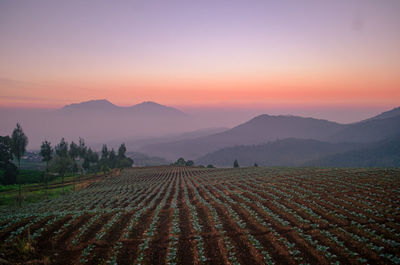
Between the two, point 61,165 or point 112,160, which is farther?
point 112,160

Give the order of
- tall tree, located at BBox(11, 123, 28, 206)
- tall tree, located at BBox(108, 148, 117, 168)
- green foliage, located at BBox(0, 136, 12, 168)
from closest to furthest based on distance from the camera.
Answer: tall tree, located at BBox(11, 123, 28, 206), green foliage, located at BBox(0, 136, 12, 168), tall tree, located at BBox(108, 148, 117, 168)

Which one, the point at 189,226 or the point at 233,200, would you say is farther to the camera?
the point at 233,200

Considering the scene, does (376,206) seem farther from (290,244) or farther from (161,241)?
(161,241)

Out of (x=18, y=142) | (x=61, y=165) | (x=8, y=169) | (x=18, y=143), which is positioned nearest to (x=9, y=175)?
(x=8, y=169)

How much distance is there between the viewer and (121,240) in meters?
14.0

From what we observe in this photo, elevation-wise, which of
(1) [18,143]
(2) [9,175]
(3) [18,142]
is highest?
(3) [18,142]

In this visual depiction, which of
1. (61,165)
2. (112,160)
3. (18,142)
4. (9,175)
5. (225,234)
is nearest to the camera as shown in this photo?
(225,234)

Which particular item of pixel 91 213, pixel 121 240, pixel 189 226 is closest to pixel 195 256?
pixel 189 226

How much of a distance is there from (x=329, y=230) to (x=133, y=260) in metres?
12.7

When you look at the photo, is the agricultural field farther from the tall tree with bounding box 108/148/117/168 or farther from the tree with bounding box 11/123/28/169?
the tall tree with bounding box 108/148/117/168

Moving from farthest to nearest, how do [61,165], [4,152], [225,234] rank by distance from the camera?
1. [4,152]
2. [61,165]
3. [225,234]

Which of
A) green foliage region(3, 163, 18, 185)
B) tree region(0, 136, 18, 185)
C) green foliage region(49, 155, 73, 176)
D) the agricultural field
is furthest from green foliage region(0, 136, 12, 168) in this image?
the agricultural field

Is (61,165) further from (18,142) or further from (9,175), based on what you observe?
(18,142)

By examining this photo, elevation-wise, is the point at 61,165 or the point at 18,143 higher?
the point at 18,143
